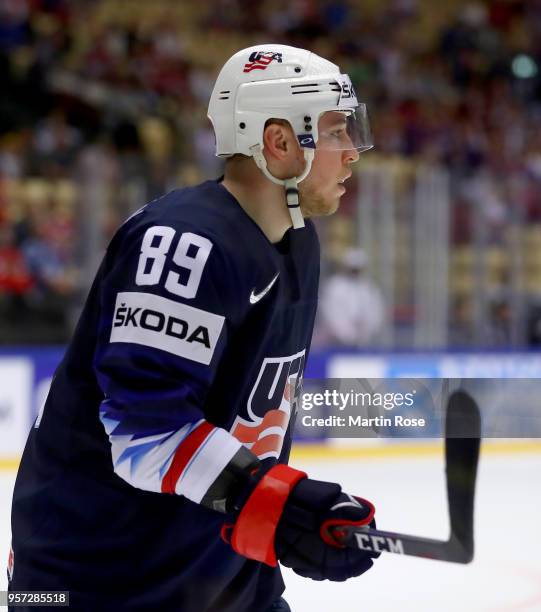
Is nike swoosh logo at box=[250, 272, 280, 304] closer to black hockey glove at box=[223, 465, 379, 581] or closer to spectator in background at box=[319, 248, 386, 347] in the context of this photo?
black hockey glove at box=[223, 465, 379, 581]

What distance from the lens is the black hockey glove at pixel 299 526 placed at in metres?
1.34

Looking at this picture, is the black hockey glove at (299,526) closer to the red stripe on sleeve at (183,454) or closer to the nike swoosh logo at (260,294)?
the red stripe on sleeve at (183,454)

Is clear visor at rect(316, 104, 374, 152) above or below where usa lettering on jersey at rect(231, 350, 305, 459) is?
above

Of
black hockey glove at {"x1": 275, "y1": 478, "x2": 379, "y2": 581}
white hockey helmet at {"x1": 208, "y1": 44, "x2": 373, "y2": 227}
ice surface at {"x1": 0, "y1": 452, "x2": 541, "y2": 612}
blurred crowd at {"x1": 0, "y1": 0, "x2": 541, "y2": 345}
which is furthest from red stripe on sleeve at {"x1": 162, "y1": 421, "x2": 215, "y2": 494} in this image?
blurred crowd at {"x1": 0, "y1": 0, "x2": 541, "y2": 345}

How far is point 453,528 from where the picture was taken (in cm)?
132

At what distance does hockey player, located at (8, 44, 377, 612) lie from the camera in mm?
1354

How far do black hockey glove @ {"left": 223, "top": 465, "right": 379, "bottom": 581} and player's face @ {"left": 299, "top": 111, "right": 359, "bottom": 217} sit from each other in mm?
461

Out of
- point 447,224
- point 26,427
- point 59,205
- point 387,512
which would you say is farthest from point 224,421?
point 447,224

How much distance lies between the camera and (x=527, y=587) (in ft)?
9.84

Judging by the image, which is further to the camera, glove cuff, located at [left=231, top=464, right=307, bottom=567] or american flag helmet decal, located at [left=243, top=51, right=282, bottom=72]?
american flag helmet decal, located at [left=243, top=51, right=282, bottom=72]

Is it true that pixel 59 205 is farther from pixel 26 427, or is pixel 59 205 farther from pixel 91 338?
pixel 91 338

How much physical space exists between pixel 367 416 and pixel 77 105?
282 inches

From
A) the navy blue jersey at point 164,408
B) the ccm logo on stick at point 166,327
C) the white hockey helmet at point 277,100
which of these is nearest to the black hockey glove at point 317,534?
the navy blue jersey at point 164,408

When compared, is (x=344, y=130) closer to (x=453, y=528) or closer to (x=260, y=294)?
(x=260, y=294)
